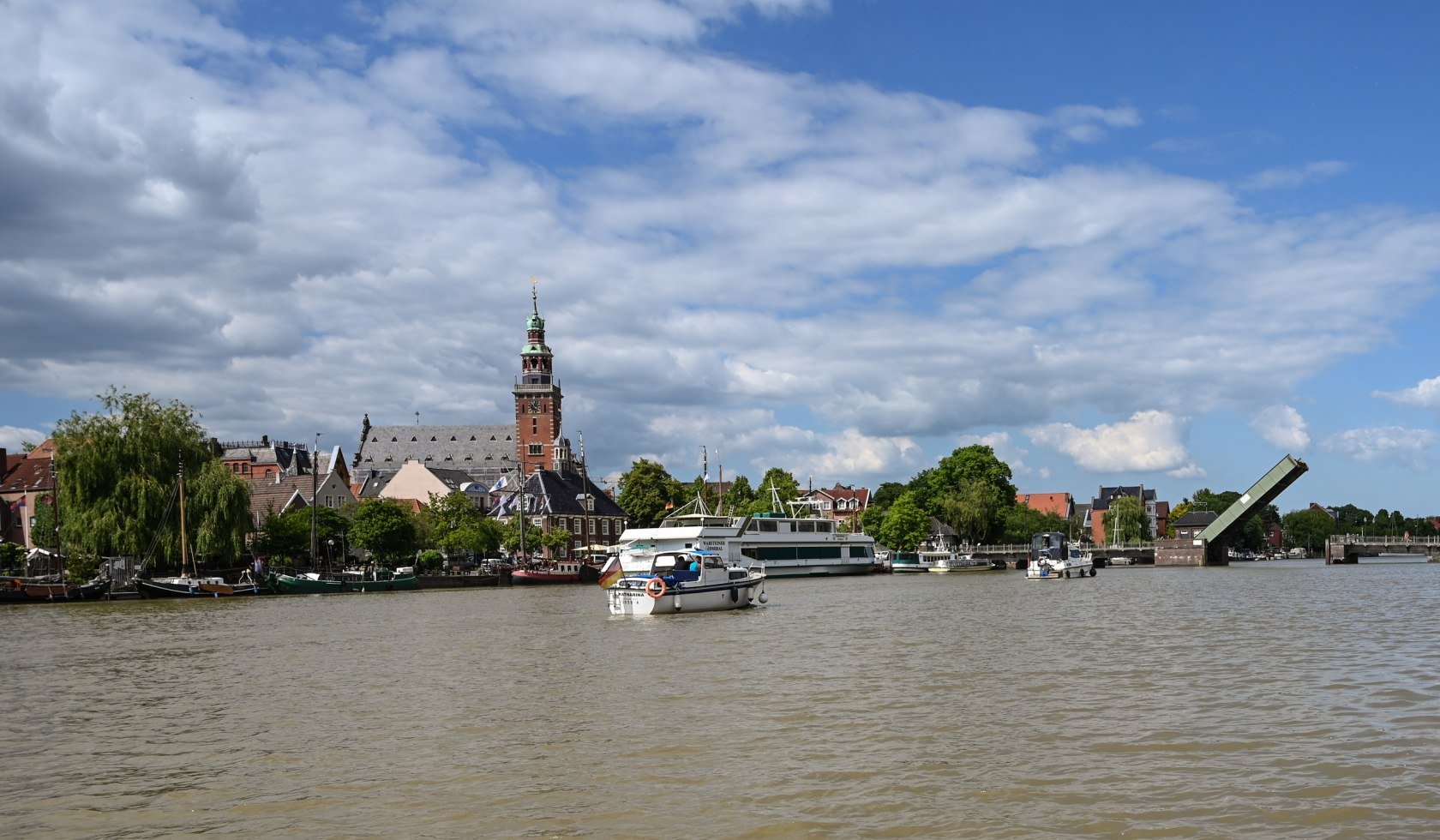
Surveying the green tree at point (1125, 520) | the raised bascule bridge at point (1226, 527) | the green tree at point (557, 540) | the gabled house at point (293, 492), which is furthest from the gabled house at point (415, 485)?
the green tree at point (1125, 520)

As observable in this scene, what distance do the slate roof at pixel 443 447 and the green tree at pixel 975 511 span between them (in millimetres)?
65854

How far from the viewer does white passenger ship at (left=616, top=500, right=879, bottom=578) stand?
261 ft

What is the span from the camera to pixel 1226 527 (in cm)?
9694

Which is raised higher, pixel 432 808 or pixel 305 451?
pixel 305 451

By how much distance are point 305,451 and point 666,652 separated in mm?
126585

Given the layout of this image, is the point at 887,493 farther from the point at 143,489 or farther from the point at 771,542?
the point at 143,489

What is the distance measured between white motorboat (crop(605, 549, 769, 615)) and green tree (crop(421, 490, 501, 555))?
55.2 metres

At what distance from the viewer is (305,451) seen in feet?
474

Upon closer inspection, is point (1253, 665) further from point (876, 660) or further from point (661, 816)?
point (661, 816)

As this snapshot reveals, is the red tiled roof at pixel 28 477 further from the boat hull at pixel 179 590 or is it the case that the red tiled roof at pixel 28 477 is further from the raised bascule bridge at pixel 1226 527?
the raised bascule bridge at pixel 1226 527

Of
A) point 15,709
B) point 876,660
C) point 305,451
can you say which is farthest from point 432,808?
point 305,451

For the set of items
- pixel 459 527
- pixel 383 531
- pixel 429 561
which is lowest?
pixel 429 561

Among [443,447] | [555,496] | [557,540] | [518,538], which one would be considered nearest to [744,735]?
[518,538]

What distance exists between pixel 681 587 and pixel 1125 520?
400ft
